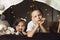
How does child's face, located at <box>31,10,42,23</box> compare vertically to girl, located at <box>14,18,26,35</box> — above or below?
above

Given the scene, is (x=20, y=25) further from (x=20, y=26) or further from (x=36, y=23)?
(x=36, y=23)

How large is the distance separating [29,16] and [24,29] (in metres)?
0.10

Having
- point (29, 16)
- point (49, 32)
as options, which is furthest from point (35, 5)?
point (49, 32)

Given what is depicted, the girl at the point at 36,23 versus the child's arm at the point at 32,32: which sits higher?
the girl at the point at 36,23

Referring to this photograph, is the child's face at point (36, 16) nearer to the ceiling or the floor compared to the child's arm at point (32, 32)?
nearer to the ceiling

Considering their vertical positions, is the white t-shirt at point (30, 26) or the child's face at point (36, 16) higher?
the child's face at point (36, 16)

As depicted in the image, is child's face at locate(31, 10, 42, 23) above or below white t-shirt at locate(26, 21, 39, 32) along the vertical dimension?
above

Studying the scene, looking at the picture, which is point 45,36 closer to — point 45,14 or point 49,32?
point 49,32

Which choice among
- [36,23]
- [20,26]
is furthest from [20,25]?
[36,23]

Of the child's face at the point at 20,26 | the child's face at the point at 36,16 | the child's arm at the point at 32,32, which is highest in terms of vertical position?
the child's face at the point at 36,16

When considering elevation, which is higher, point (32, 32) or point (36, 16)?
point (36, 16)

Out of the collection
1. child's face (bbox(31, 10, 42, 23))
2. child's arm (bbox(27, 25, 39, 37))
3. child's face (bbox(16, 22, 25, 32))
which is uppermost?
child's face (bbox(31, 10, 42, 23))

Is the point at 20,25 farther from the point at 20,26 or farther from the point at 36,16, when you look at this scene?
the point at 36,16

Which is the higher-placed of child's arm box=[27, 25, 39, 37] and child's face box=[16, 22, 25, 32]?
child's face box=[16, 22, 25, 32]
